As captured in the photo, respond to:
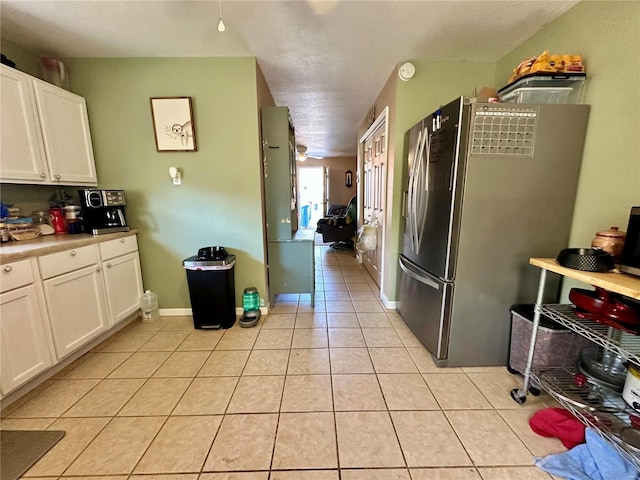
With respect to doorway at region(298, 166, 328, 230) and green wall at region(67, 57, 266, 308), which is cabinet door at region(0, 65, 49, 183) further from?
doorway at region(298, 166, 328, 230)

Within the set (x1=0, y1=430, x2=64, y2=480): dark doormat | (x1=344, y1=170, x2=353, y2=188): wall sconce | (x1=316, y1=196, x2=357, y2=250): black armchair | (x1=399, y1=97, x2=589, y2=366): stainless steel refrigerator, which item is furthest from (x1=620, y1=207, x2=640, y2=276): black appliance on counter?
(x1=344, y1=170, x2=353, y2=188): wall sconce

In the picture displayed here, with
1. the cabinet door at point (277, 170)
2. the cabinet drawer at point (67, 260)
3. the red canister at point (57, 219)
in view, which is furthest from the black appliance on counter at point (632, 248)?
the red canister at point (57, 219)

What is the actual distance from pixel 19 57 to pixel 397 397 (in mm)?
3808

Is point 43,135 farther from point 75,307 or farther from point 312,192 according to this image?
point 312,192

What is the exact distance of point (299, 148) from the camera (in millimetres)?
6480

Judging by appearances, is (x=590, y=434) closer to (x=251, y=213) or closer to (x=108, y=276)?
(x=251, y=213)

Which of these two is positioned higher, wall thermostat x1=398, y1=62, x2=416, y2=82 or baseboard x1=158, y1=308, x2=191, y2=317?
wall thermostat x1=398, y1=62, x2=416, y2=82

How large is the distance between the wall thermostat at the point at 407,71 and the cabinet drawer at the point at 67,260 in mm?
3003

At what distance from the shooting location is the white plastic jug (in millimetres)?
2535

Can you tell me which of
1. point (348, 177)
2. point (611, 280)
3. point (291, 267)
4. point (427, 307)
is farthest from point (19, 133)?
point (348, 177)

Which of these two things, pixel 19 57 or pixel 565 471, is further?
pixel 19 57

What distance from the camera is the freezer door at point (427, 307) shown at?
1.80 m

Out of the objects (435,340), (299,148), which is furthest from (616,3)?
(299,148)

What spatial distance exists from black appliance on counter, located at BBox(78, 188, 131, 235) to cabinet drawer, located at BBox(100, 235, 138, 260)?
3.8 inches
